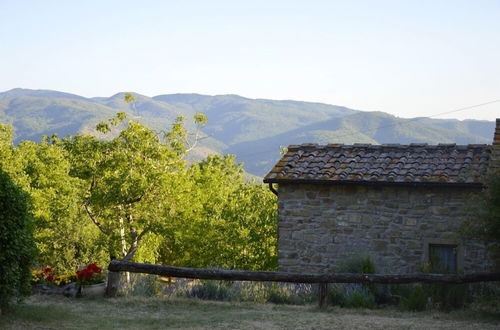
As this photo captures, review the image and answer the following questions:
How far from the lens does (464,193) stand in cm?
1588

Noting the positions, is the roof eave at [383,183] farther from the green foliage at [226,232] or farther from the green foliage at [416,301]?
the green foliage at [226,232]

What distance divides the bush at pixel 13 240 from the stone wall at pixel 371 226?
7.42 m

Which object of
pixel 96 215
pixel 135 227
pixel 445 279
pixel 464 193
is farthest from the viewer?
pixel 96 215

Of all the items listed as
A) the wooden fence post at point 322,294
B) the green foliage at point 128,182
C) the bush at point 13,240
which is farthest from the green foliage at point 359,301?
the green foliage at point 128,182

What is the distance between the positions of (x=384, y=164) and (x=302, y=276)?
16.7ft

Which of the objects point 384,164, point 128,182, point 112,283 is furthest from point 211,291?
point 128,182

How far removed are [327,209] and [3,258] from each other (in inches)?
336

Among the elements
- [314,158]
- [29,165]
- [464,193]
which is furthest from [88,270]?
[29,165]

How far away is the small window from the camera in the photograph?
52.8 feet

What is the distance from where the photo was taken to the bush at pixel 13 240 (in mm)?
10305

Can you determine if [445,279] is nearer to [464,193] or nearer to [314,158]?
[464,193]

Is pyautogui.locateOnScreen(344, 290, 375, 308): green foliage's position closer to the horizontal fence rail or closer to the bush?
the horizontal fence rail

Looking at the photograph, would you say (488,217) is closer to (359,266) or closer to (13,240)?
(359,266)

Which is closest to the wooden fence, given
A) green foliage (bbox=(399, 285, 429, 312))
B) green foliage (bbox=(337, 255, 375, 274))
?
green foliage (bbox=(399, 285, 429, 312))
